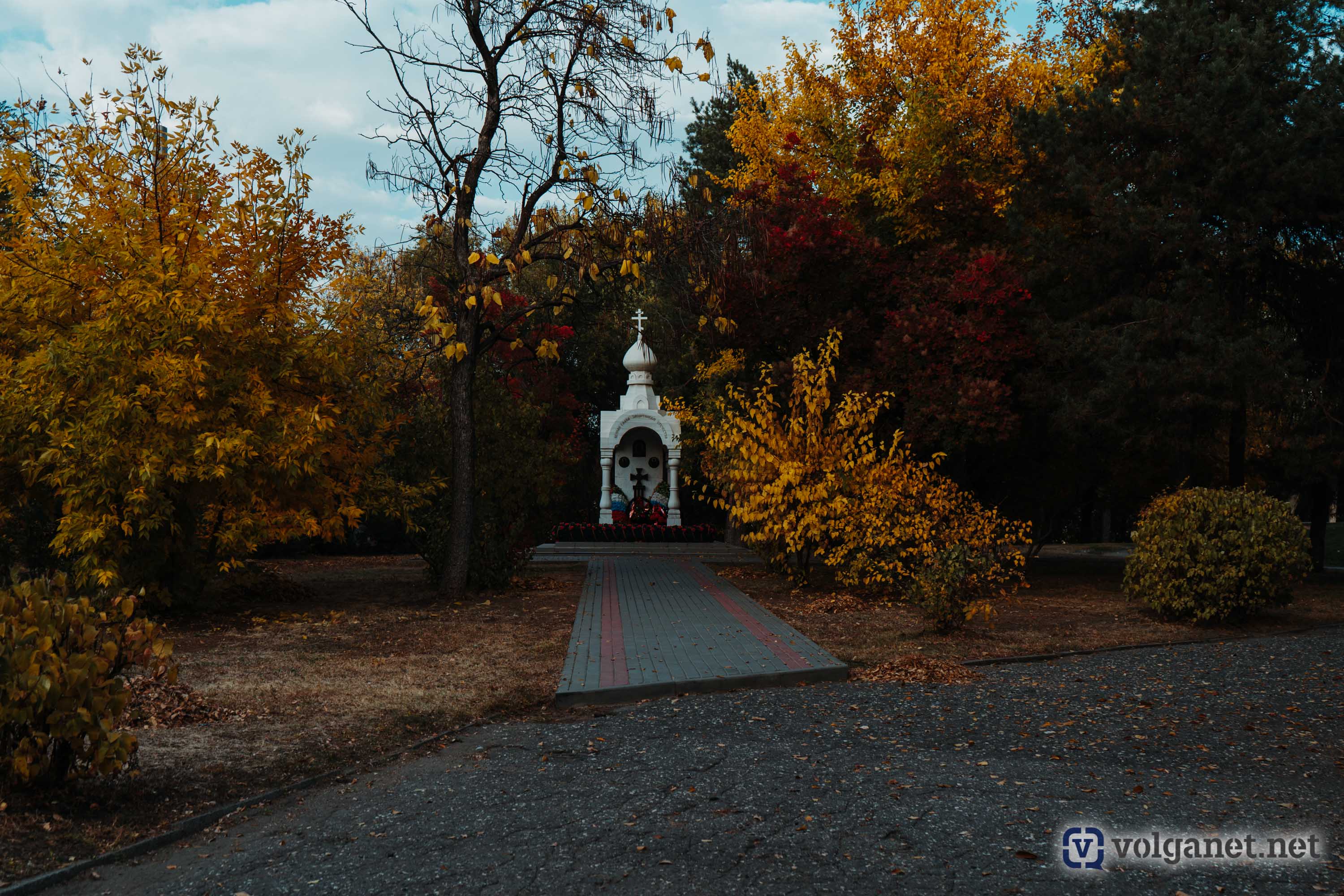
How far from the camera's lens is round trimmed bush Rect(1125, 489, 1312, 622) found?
1059 centimetres

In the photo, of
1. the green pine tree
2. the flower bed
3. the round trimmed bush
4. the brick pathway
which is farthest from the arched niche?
the round trimmed bush

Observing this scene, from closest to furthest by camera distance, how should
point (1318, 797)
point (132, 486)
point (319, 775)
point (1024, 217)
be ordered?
point (1318, 797) → point (319, 775) → point (132, 486) → point (1024, 217)

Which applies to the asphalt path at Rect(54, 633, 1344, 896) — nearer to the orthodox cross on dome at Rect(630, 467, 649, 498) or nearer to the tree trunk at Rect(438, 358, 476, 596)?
the tree trunk at Rect(438, 358, 476, 596)

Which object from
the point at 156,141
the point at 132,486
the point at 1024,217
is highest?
the point at 1024,217

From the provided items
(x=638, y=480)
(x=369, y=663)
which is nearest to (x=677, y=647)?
(x=369, y=663)

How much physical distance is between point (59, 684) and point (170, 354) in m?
6.16

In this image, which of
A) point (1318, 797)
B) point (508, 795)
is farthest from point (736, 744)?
point (1318, 797)

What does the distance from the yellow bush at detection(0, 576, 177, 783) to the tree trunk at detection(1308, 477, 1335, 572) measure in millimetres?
19462

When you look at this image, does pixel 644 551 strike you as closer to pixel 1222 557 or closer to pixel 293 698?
pixel 1222 557

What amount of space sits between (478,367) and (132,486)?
667 centimetres

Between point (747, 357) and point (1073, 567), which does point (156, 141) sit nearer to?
point (747, 357)

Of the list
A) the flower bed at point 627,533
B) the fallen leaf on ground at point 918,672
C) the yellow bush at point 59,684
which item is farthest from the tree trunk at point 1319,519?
the yellow bush at point 59,684

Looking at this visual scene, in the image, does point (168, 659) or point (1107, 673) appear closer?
point (168, 659)

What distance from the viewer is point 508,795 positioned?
4.88m
